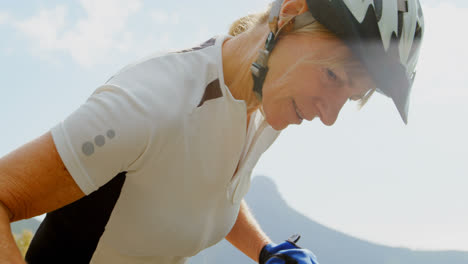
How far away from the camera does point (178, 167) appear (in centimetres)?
150

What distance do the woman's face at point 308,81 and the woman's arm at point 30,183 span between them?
0.88m

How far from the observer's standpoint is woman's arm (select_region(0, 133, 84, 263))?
1061 mm

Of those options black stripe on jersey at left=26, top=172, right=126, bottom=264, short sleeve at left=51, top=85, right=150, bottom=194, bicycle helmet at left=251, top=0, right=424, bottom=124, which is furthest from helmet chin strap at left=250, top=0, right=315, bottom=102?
black stripe on jersey at left=26, top=172, right=126, bottom=264

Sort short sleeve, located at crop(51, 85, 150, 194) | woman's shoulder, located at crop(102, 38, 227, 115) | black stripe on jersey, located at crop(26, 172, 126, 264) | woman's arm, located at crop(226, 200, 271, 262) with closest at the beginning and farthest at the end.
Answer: short sleeve, located at crop(51, 85, 150, 194) → woman's shoulder, located at crop(102, 38, 227, 115) → black stripe on jersey, located at crop(26, 172, 126, 264) → woman's arm, located at crop(226, 200, 271, 262)

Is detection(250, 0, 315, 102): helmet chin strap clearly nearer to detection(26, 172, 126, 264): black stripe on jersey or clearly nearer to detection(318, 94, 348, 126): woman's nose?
detection(318, 94, 348, 126): woman's nose

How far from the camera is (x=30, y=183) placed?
3.60 ft

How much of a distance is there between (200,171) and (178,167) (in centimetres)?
13

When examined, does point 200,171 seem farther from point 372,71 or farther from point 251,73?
point 372,71

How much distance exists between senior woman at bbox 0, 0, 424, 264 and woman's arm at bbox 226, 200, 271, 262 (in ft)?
2.14

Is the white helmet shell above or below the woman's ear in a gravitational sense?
below

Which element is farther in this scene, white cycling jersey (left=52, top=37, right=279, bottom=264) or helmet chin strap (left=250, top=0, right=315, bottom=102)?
helmet chin strap (left=250, top=0, right=315, bottom=102)

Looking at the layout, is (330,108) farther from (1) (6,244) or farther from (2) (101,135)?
(1) (6,244)

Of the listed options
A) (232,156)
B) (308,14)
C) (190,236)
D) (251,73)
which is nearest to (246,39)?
(251,73)

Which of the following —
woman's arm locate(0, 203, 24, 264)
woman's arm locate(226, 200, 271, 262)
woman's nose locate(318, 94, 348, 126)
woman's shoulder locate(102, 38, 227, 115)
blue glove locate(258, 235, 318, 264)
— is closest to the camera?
woman's arm locate(0, 203, 24, 264)
